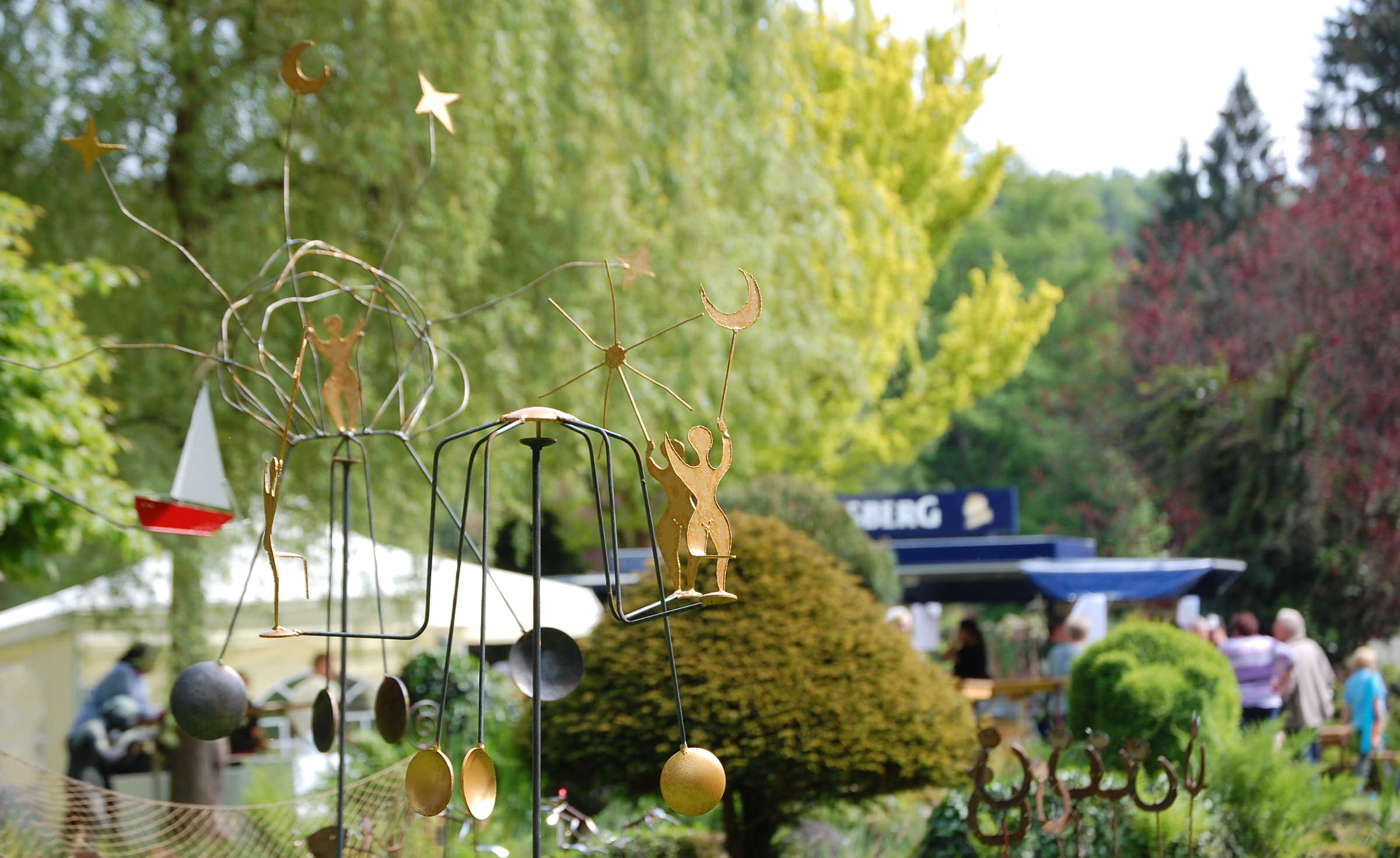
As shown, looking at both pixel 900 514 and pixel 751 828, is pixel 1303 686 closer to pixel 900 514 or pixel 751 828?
pixel 751 828

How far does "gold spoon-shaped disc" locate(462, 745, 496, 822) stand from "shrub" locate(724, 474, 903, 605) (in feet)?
24.2

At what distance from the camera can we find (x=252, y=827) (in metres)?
6.11

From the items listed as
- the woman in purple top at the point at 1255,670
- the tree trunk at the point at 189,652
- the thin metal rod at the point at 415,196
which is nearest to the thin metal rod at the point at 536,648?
the thin metal rod at the point at 415,196

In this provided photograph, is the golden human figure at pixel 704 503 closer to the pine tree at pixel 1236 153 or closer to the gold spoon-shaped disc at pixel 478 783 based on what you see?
the gold spoon-shaped disc at pixel 478 783

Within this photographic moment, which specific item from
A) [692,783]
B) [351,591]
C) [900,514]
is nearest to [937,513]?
[900,514]

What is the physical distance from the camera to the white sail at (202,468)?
4.21 meters

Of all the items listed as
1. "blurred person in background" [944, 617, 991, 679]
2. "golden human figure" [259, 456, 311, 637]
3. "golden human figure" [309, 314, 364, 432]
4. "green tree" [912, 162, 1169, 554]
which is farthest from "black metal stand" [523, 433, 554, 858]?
"green tree" [912, 162, 1169, 554]

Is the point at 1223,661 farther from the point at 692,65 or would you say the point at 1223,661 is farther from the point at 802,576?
the point at 692,65

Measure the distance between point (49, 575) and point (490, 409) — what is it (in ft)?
10.9

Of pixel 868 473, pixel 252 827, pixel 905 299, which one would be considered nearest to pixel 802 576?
pixel 252 827

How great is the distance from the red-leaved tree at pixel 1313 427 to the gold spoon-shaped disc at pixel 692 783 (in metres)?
13.4

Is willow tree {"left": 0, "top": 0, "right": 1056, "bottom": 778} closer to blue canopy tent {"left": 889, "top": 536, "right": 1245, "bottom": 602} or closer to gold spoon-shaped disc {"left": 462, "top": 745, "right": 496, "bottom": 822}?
blue canopy tent {"left": 889, "top": 536, "right": 1245, "bottom": 602}

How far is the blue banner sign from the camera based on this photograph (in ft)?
48.7

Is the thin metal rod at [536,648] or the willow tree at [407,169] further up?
the willow tree at [407,169]
